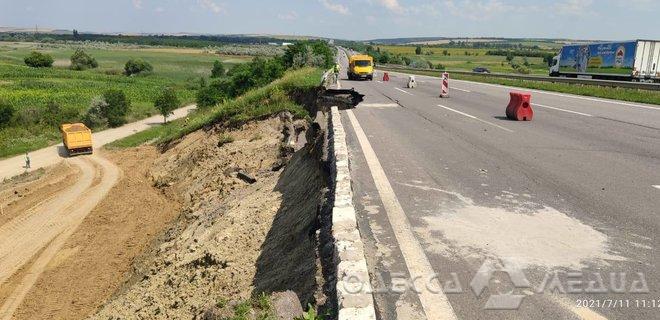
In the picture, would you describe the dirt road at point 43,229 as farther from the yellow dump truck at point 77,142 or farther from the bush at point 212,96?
the bush at point 212,96

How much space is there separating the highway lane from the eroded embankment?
2.45ft

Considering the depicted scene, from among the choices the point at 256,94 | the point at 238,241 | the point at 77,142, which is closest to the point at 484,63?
the point at 77,142

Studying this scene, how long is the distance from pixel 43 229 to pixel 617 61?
119 feet

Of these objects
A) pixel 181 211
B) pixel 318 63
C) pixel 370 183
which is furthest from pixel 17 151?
pixel 370 183

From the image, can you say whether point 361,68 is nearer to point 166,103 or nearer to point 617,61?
point 617,61

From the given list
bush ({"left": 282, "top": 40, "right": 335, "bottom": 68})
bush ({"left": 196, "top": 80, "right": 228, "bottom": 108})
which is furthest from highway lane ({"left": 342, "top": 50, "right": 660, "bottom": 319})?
bush ({"left": 196, "top": 80, "right": 228, "bottom": 108})

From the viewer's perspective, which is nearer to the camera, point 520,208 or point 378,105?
point 520,208

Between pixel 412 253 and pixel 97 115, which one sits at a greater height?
pixel 412 253

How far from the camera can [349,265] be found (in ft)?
12.8

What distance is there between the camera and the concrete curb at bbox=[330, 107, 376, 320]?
332 cm

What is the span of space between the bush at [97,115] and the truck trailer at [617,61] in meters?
45.4

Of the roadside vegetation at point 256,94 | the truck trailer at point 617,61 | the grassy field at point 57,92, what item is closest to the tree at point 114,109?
the grassy field at point 57,92

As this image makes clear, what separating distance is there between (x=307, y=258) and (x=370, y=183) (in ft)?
5.52

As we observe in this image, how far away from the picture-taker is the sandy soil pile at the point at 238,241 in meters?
6.39
